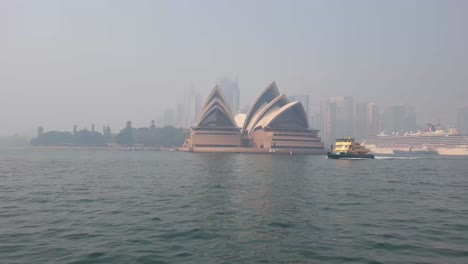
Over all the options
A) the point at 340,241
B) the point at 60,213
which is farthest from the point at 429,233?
the point at 60,213

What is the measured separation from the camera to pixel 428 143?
5502 inches

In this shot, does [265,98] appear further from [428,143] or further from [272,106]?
[428,143]

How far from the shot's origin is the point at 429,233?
11508 millimetres

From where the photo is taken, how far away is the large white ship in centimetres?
13262

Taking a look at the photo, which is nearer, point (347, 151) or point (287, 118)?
point (347, 151)

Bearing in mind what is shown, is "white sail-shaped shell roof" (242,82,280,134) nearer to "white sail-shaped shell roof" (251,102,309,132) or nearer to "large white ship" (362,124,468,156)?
"white sail-shaped shell roof" (251,102,309,132)

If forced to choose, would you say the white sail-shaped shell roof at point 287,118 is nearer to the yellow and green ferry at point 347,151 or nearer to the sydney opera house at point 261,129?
the sydney opera house at point 261,129

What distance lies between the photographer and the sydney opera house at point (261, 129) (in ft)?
416

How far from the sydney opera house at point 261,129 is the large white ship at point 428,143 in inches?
1604

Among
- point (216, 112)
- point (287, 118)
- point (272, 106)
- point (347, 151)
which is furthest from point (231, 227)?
point (216, 112)

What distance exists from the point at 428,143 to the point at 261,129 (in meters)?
66.5

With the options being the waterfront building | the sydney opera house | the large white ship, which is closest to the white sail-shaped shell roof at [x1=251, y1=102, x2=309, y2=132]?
the sydney opera house

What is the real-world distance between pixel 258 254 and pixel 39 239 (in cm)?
636

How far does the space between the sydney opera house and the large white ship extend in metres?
40.7
